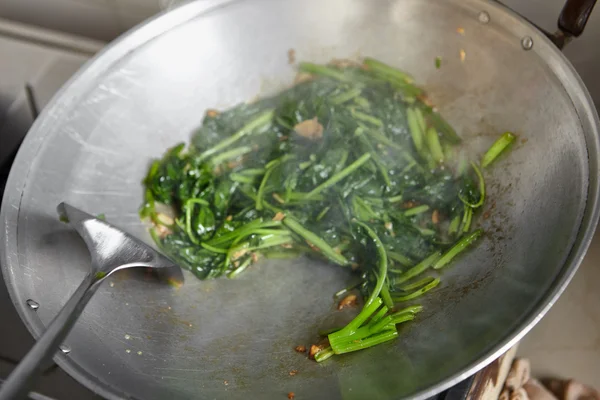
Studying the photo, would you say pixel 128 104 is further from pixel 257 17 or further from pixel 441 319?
pixel 441 319

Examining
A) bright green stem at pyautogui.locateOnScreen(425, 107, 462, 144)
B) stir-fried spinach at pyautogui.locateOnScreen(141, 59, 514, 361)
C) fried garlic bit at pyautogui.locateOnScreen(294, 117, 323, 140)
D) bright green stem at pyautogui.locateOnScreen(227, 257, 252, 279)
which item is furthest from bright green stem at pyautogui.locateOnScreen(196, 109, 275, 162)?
bright green stem at pyautogui.locateOnScreen(425, 107, 462, 144)

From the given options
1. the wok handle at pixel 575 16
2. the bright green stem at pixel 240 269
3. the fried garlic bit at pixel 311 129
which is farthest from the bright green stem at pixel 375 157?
the wok handle at pixel 575 16

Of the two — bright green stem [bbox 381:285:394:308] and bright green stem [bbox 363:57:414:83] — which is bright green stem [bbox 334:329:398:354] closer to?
bright green stem [bbox 381:285:394:308]

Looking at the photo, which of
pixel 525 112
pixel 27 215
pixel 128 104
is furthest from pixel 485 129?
pixel 27 215

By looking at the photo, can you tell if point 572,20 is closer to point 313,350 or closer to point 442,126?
point 442,126

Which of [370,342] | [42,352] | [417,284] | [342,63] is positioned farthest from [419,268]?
[42,352]

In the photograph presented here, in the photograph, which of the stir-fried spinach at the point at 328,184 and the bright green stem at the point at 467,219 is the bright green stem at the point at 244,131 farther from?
the bright green stem at the point at 467,219
